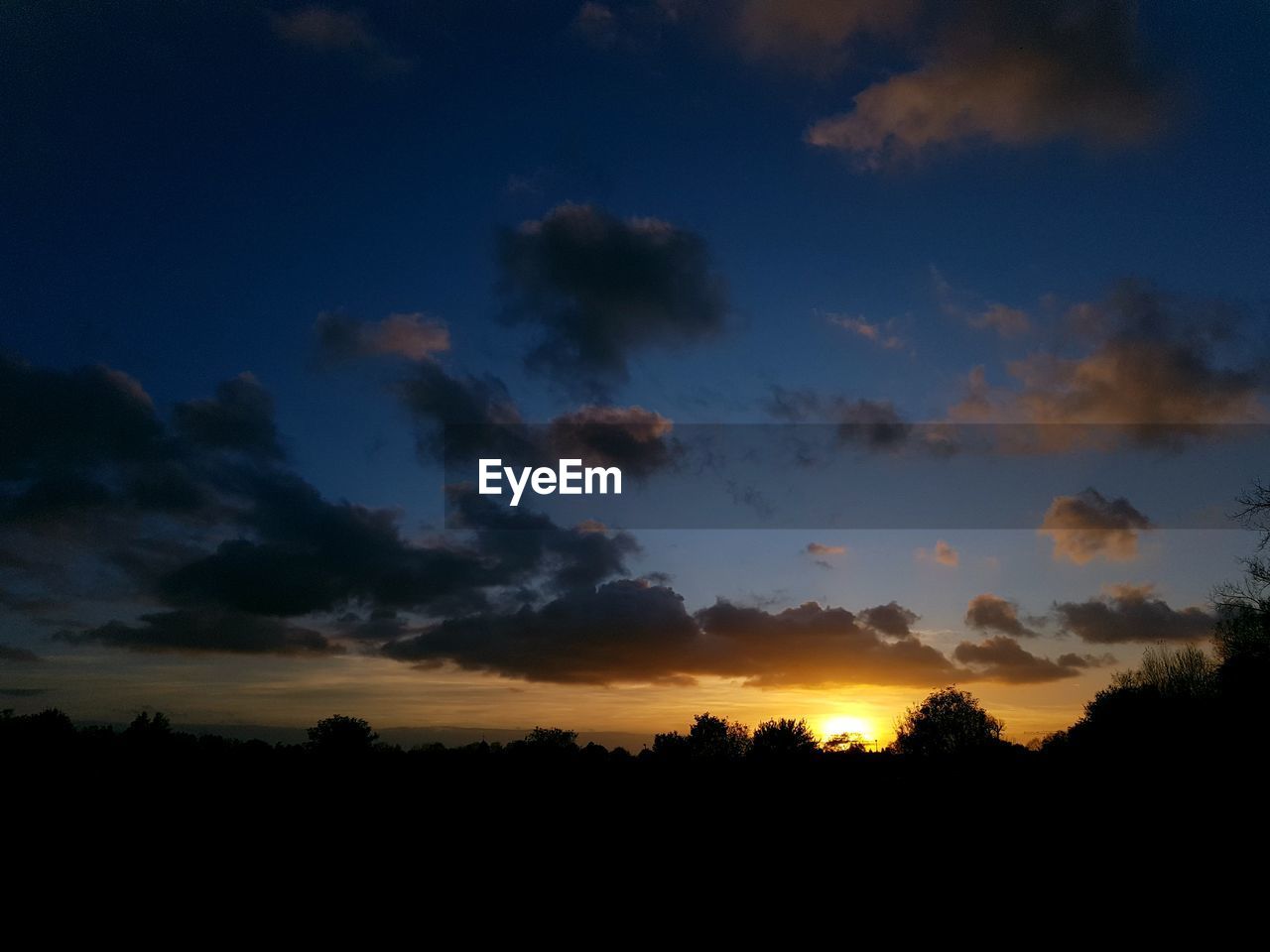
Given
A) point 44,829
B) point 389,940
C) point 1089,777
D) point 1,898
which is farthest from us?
point 1089,777

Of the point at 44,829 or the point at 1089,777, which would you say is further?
the point at 1089,777

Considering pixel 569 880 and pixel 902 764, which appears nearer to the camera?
pixel 569 880

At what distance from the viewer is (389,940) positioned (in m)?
13.3

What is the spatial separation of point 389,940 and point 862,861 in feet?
33.4

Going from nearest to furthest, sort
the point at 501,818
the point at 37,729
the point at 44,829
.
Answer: the point at 44,829 < the point at 501,818 < the point at 37,729

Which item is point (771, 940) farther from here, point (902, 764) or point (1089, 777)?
point (902, 764)

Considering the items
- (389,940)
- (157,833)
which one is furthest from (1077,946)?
(157,833)

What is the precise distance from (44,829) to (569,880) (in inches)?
467

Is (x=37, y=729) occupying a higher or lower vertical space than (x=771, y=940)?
higher

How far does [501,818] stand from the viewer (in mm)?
19531

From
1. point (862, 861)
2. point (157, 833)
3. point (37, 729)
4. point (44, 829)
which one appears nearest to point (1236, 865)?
point (862, 861)

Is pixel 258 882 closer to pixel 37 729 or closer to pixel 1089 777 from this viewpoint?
pixel 1089 777

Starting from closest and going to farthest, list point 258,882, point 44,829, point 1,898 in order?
point 1,898
point 258,882
point 44,829

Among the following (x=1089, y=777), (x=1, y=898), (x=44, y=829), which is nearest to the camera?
(x=1, y=898)
